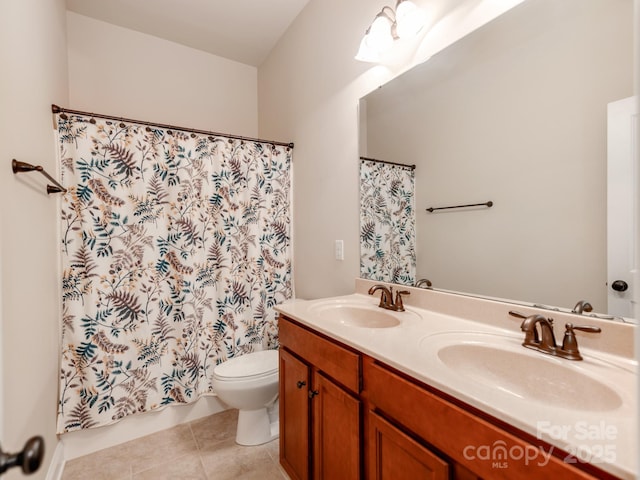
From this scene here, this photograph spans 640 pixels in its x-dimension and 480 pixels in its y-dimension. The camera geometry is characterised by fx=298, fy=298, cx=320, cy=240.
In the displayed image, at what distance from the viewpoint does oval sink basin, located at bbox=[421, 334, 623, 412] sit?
0.71 m

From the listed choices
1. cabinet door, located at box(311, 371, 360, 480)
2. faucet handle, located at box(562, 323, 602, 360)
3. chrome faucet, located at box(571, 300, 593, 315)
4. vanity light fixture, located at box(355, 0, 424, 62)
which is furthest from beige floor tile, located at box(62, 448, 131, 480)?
vanity light fixture, located at box(355, 0, 424, 62)

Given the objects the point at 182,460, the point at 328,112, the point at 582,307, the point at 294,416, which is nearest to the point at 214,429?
the point at 182,460

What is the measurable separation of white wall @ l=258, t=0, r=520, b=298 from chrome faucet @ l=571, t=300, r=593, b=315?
1003mm

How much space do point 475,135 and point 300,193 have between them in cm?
132

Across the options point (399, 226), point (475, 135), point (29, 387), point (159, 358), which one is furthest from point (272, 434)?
point (475, 135)

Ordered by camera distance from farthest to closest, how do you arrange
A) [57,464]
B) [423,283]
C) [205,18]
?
1. [205,18]
2. [57,464]
3. [423,283]

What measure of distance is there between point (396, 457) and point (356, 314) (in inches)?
27.9

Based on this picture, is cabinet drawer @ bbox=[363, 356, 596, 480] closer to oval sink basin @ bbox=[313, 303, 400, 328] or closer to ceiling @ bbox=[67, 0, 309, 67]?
oval sink basin @ bbox=[313, 303, 400, 328]

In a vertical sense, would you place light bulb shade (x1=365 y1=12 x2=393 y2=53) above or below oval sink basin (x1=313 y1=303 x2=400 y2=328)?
above

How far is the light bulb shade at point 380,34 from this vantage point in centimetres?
138

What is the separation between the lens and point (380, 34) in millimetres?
1396

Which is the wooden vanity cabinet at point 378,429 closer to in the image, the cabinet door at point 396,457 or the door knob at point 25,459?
the cabinet door at point 396,457

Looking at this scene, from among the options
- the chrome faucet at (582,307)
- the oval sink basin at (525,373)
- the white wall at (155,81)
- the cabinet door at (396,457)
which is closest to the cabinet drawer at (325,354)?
the cabinet door at (396,457)

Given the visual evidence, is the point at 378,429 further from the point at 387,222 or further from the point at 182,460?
the point at 182,460
